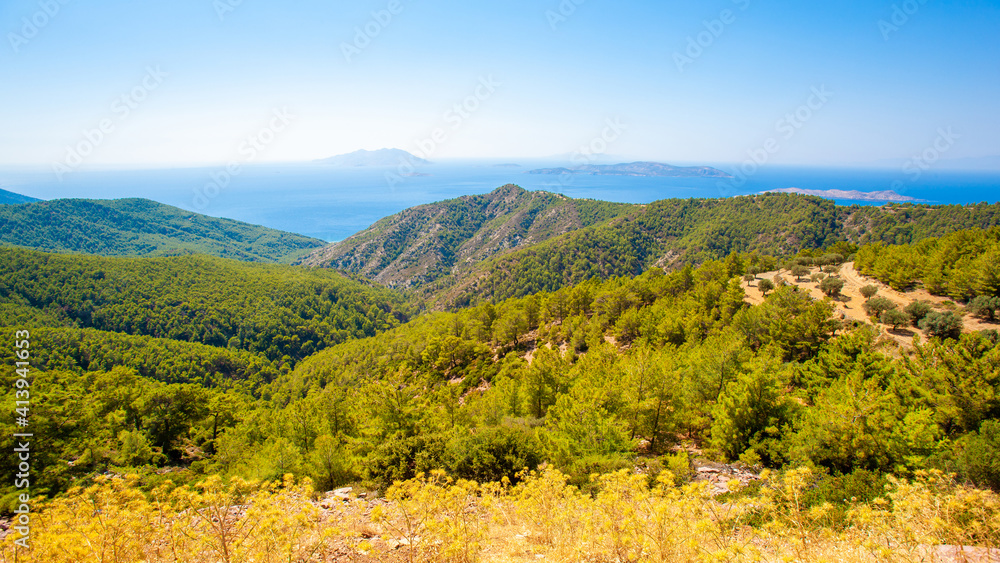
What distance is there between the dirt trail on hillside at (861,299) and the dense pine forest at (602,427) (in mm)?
342

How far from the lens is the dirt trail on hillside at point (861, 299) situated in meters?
28.6

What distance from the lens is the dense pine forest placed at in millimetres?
7566

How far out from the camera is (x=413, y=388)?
20.9 metres

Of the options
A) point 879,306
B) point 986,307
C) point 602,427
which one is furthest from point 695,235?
point 602,427

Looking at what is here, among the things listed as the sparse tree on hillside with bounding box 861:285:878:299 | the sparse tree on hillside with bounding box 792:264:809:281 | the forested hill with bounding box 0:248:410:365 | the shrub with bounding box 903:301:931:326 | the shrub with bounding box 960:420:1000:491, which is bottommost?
the forested hill with bounding box 0:248:410:365

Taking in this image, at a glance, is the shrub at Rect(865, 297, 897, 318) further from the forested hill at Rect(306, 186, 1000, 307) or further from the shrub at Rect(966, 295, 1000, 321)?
the forested hill at Rect(306, 186, 1000, 307)

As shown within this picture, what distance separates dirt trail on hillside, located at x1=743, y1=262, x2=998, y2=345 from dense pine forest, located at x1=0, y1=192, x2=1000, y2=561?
342mm

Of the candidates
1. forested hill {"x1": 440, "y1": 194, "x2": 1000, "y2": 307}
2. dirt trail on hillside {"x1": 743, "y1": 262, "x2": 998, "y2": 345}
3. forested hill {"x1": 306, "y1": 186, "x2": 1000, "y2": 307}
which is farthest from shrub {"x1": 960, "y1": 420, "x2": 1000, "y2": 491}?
forested hill {"x1": 306, "y1": 186, "x2": 1000, "y2": 307}

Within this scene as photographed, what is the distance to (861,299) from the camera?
37.3m

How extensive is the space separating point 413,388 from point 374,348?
2282 inches

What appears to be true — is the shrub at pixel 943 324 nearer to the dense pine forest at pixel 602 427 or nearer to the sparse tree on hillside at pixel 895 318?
the dense pine forest at pixel 602 427

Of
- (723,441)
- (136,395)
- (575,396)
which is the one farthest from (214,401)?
(723,441)

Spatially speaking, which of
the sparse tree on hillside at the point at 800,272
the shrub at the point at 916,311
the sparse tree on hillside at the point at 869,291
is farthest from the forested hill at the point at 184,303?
the shrub at the point at 916,311

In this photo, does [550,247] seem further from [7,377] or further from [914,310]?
[7,377]
